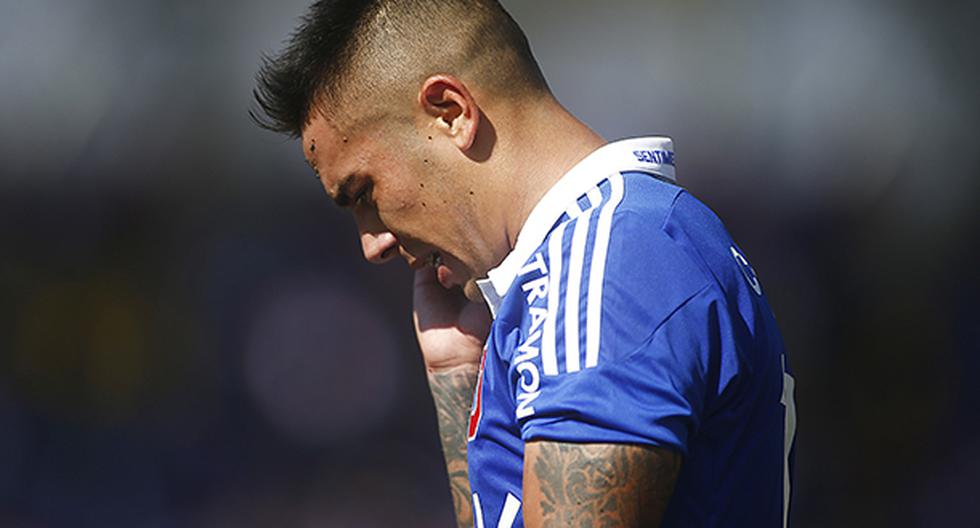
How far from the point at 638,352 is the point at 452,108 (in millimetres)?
575

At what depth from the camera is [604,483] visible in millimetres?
1216

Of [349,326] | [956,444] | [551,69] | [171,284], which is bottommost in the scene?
[956,444]

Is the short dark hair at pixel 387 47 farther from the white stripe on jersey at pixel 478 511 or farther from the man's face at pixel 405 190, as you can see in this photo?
the white stripe on jersey at pixel 478 511

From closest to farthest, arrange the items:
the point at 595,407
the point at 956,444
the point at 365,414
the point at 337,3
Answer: the point at 595,407 < the point at 337,3 < the point at 956,444 < the point at 365,414

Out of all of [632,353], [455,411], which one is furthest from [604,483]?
[455,411]

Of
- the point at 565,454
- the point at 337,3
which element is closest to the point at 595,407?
the point at 565,454

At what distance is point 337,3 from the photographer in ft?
5.85

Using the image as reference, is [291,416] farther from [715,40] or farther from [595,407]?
[595,407]

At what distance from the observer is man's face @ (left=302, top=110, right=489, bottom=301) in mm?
1676

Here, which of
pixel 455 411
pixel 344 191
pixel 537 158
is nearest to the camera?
pixel 537 158

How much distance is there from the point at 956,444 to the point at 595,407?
3733 millimetres

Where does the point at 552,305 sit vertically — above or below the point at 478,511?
above

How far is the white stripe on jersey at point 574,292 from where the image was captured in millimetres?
1266

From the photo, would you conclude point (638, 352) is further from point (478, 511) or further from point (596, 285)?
point (478, 511)
